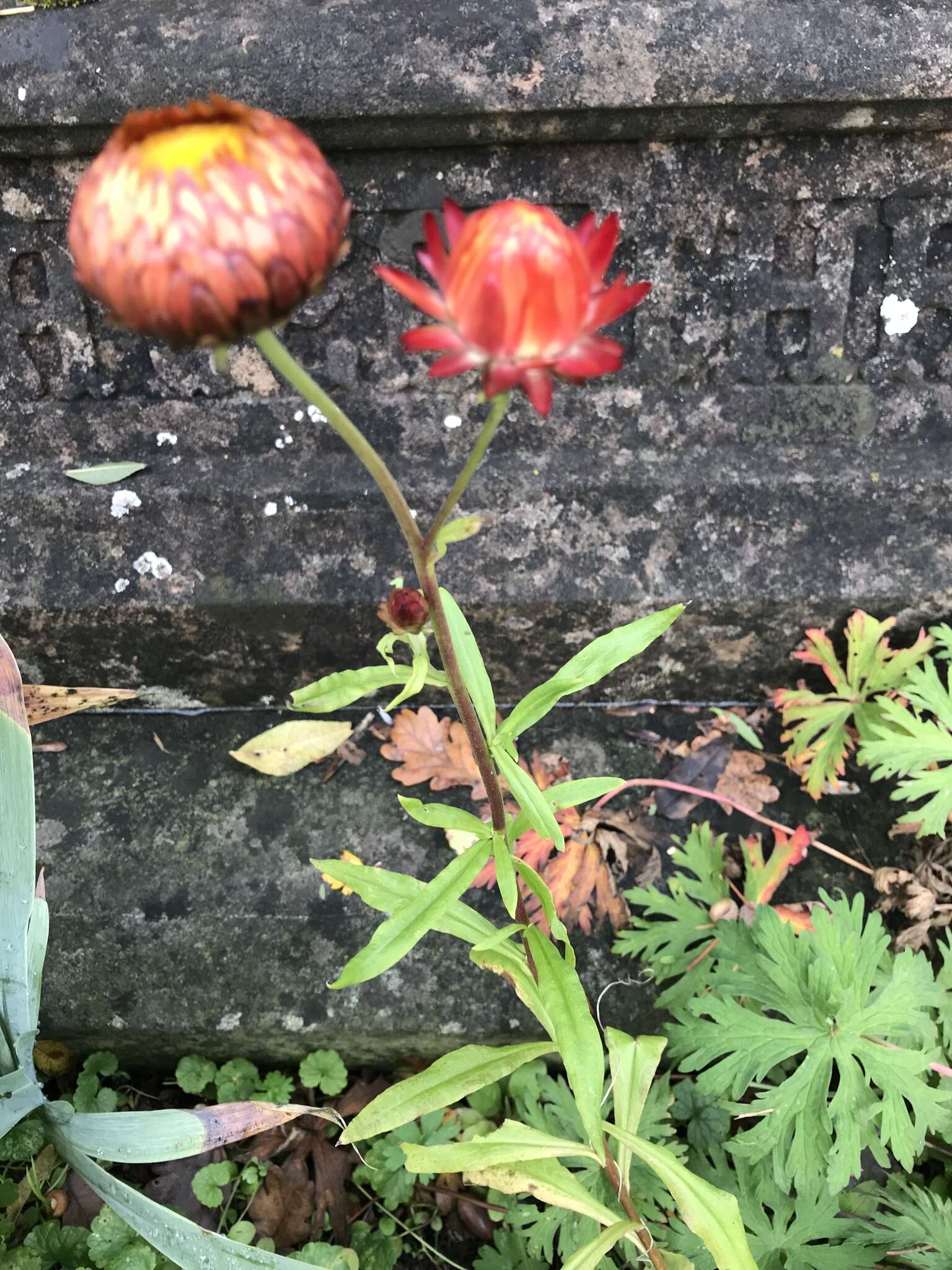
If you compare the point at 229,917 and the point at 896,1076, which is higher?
the point at 896,1076

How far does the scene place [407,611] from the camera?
92 centimetres

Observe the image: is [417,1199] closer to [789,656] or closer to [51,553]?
[789,656]

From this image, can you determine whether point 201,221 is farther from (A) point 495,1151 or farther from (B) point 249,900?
(B) point 249,900

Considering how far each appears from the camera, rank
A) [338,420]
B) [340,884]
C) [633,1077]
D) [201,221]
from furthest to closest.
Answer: [340,884]
[633,1077]
[338,420]
[201,221]

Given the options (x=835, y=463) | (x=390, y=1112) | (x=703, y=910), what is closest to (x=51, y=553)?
(x=390, y=1112)

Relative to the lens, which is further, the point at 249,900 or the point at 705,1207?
the point at 249,900

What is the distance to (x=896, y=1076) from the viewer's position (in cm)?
110

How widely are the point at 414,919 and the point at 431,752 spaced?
27.2 inches

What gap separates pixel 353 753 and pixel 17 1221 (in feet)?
3.13

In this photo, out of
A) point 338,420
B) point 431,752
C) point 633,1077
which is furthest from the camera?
point 431,752

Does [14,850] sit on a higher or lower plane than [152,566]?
lower

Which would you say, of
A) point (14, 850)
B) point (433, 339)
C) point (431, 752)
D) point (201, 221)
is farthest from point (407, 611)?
point (431, 752)

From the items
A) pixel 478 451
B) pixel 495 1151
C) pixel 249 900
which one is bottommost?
pixel 249 900

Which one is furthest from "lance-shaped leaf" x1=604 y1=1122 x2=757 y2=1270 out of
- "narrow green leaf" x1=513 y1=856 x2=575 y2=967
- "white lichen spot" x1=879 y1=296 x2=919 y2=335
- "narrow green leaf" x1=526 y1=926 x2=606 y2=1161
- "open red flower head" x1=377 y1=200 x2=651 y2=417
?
"white lichen spot" x1=879 y1=296 x2=919 y2=335
